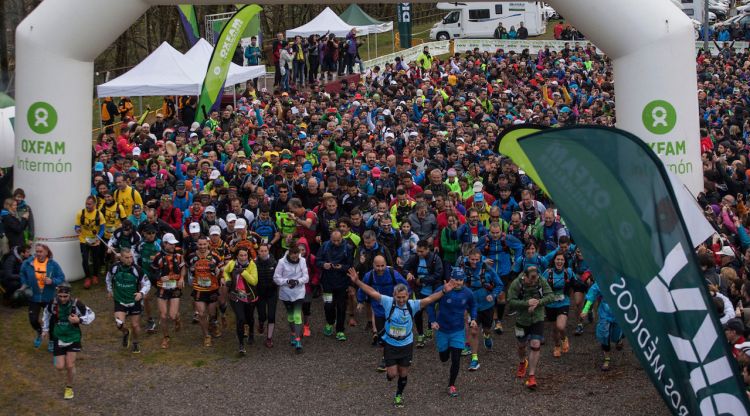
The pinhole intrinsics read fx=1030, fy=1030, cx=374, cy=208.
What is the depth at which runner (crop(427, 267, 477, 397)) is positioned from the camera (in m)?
11.6

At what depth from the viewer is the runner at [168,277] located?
13336mm

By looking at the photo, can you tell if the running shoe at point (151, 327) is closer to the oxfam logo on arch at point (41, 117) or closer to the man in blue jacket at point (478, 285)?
the oxfam logo on arch at point (41, 117)

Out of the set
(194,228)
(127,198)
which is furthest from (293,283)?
(127,198)

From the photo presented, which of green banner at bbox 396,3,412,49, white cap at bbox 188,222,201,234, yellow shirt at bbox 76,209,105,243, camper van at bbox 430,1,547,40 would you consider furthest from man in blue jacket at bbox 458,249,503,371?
camper van at bbox 430,1,547,40

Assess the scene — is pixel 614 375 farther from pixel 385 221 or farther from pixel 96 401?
pixel 96 401

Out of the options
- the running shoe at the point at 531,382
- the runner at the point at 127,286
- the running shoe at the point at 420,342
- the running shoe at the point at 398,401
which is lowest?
the running shoe at the point at 398,401

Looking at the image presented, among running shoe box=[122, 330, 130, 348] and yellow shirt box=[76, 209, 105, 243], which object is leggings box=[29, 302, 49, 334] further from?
yellow shirt box=[76, 209, 105, 243]

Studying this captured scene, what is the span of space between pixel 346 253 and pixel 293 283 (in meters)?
0.84

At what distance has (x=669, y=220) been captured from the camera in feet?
24.3

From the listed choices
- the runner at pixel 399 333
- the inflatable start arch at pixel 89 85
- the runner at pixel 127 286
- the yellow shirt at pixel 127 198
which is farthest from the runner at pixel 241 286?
the inflatable start arch at pixel 89 85

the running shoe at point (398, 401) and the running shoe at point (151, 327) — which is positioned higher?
the running shoe at point (151, 327)

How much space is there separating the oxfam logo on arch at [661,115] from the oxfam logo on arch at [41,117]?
8683 mm

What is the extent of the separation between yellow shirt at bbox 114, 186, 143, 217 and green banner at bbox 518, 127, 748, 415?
9091 millimetres

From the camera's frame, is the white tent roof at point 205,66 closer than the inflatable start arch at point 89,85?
No
